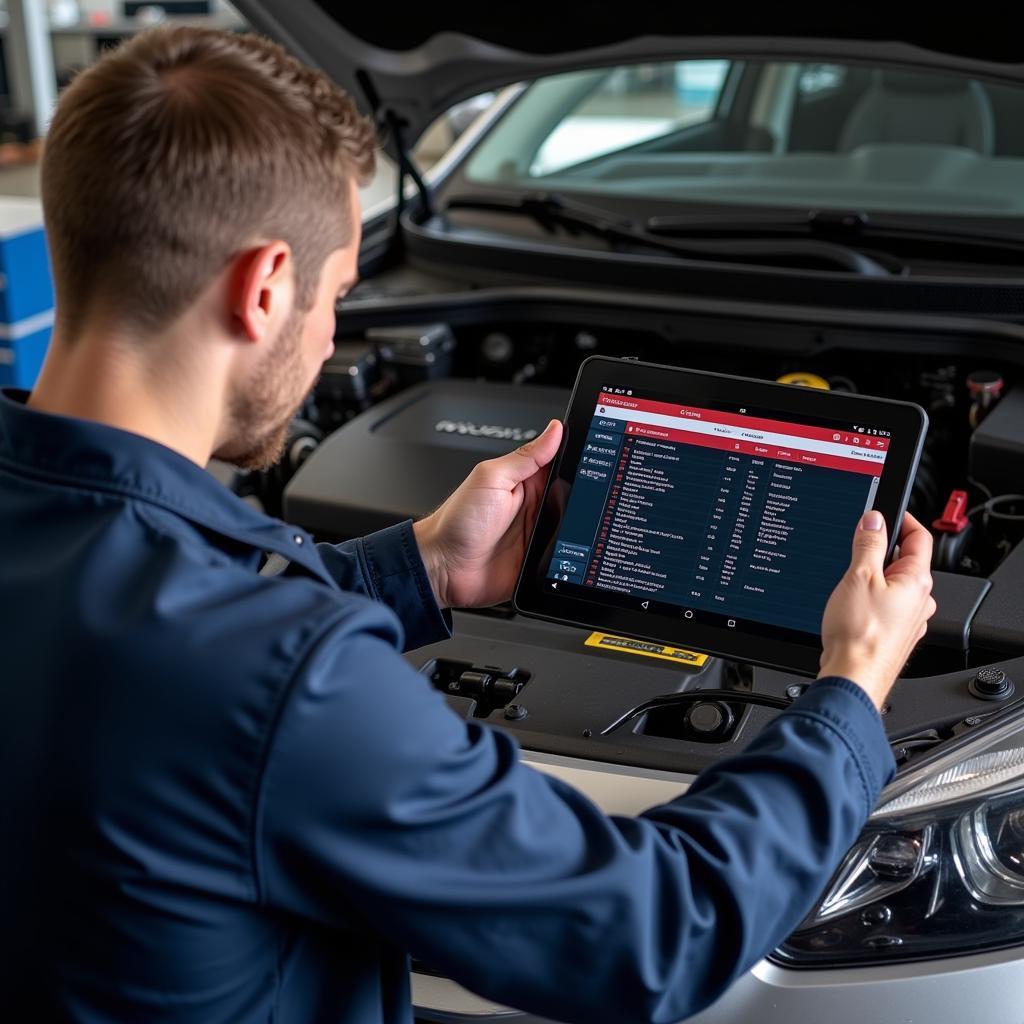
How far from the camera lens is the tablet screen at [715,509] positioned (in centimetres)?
133

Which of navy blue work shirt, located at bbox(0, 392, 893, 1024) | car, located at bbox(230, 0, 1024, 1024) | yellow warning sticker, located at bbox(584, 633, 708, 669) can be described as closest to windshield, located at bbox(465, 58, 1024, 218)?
car, located at bbox(230, 0, 1024, 1024)

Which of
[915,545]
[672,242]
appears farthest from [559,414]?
[915,545]

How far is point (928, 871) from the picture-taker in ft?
4.08

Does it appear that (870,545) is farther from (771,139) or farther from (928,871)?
(771,139)

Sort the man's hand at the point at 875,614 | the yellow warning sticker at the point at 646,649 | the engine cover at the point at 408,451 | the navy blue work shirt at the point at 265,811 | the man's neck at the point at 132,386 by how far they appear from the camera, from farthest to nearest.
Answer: the engine cover at the point at 408,451 → the yellow warning sticker at the point at 646,649 → the man's hand at the point at 875,614 → the man's neck at the point at 132,386 → the navy blue work shirt at the point at 265,811

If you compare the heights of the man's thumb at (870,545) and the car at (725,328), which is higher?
the man's thumb at (870,545)

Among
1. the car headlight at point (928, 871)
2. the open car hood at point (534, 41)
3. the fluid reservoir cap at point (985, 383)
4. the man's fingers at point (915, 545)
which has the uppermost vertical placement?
the open car hood at point (534, 41)

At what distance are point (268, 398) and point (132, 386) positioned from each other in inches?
4.3

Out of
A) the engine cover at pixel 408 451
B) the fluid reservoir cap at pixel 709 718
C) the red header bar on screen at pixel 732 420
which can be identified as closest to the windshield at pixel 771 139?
the engine cover at pixel 408 451

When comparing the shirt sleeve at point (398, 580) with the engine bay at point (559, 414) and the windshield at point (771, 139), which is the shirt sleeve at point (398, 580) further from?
the windshield at point (771, 139)

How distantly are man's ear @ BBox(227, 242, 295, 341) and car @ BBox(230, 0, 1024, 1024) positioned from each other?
600 millimetres

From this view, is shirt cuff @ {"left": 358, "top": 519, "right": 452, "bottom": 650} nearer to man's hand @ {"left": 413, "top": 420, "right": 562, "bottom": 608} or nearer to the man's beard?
man's hand @ {"left": 413, "top": 420, "right": 562, "bottom": 608}

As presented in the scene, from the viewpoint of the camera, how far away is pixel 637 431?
1432 mm

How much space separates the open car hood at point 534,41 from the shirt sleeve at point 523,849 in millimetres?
1239
